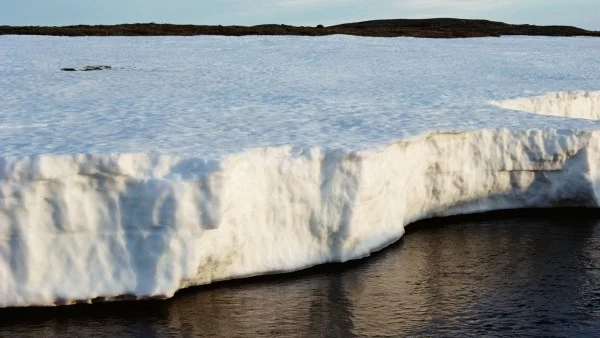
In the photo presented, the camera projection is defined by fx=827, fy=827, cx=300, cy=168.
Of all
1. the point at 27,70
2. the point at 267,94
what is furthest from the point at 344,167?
the point at 27,70

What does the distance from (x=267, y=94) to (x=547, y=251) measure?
5.08 metres

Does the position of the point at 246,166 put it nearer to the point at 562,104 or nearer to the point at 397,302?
the point at 397,302

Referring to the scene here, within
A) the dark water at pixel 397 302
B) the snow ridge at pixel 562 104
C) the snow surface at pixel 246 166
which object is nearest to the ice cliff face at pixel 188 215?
the snow surface at pixel 246 166

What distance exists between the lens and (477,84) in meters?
13.3

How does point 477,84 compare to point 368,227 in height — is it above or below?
above

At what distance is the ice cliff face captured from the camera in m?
6.11

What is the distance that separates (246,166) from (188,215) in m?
0.79

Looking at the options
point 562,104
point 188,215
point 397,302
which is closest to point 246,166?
point 188,215

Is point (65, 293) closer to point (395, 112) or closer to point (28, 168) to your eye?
point (28, 168)

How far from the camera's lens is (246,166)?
22.4 ft

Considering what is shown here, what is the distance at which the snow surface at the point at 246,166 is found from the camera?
618 centimetres

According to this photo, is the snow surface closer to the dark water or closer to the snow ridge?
the snow ridge

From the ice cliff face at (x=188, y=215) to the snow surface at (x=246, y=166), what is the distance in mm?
11

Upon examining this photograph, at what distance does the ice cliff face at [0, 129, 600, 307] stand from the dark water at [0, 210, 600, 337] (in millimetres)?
172
